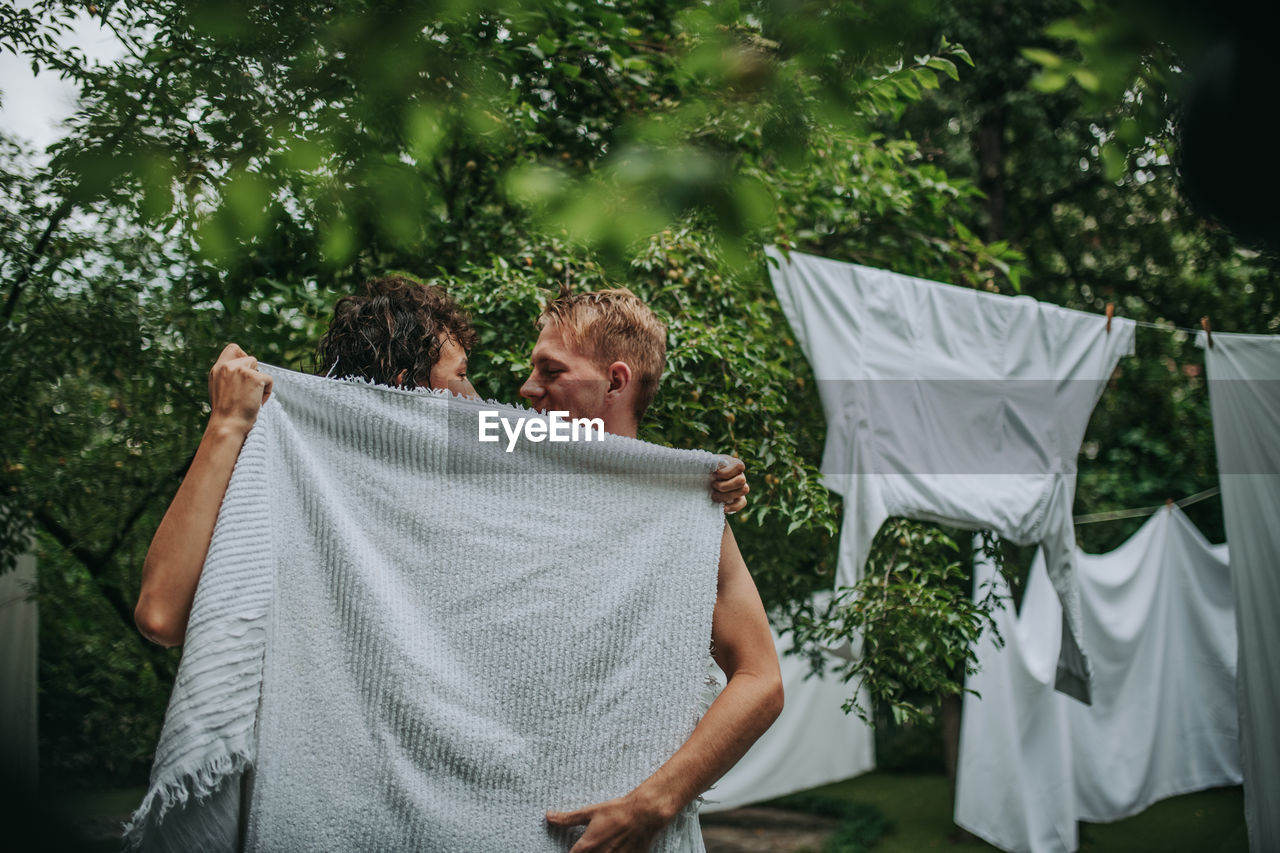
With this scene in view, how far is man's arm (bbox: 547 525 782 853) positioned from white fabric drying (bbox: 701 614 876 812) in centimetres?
574

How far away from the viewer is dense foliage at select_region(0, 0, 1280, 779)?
7.19ft

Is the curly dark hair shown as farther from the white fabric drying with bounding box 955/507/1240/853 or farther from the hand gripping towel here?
the white fabric drying with bounding box 955/507/1240/853

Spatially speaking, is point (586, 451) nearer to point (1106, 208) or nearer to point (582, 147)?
point (582, 147)

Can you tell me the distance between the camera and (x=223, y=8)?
1960 millimetres

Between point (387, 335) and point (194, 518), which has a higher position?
point (387, 335)

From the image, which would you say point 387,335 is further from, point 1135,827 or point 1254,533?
point 1135,827

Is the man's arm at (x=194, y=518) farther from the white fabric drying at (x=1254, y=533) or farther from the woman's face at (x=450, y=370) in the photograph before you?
the white fabric drying at (x=1254, y=533)

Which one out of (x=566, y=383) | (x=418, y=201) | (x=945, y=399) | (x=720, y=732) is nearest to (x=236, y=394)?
(x=566, y=383)

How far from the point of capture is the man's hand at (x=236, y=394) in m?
1.43

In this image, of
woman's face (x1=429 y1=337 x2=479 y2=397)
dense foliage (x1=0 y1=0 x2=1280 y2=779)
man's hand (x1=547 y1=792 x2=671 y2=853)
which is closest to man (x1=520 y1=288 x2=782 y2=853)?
man's hand (x1=547 y1=792 x2=671 y2=853)

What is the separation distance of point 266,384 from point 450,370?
1.34 feet

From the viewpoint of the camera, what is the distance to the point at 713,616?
1.59m

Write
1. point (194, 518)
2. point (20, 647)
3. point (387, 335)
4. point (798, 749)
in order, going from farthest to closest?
1. point (798, 749)
2. point (20, 647)
3. point (387, 335)
4. point (194, 518)

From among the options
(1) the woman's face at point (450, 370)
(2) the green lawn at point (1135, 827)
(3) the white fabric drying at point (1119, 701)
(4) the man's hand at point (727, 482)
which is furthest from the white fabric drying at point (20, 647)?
(2) the green lawn at point (1135, 827)
